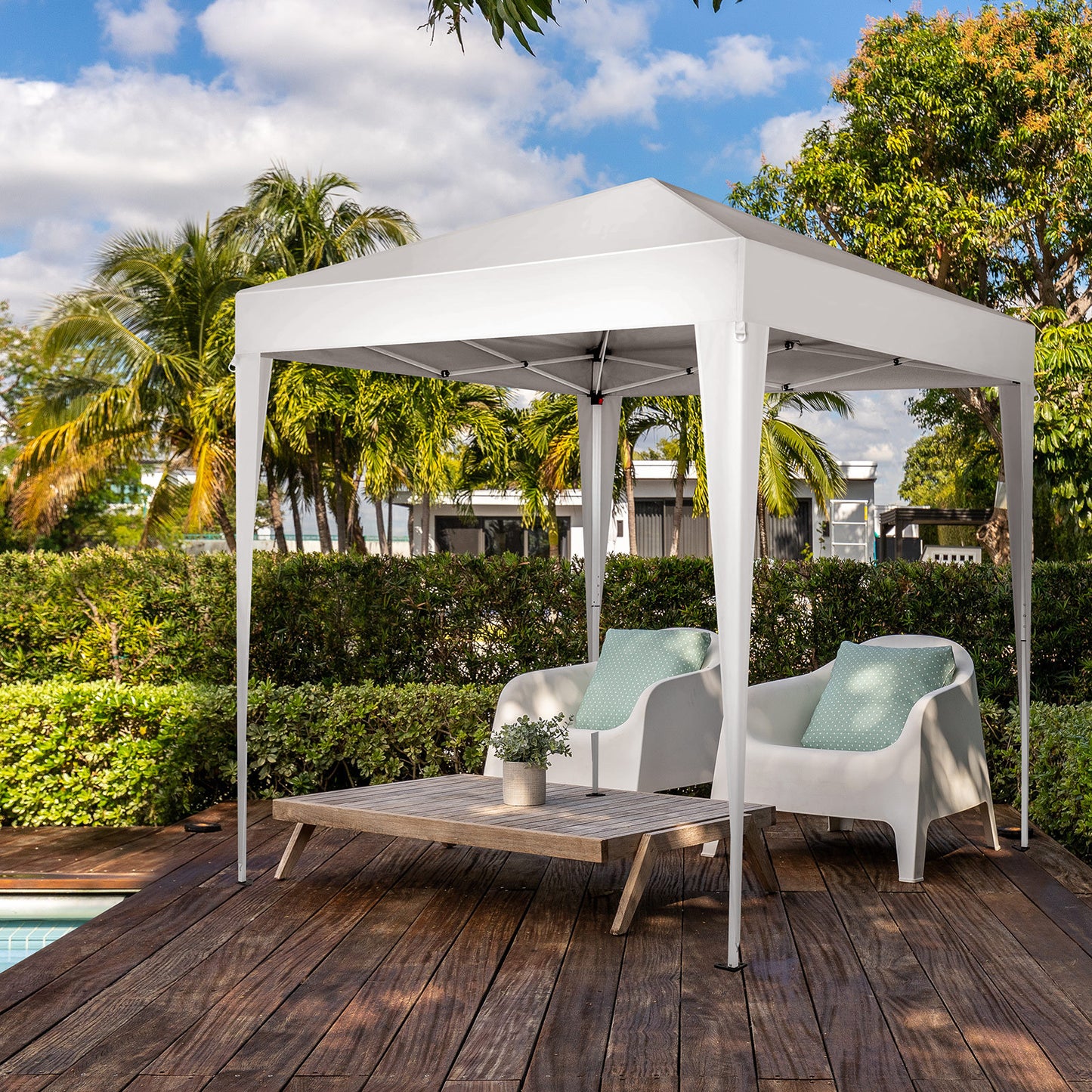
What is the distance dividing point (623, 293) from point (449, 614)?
397 cm

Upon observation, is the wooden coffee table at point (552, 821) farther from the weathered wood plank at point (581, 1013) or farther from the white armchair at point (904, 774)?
the white armchair at point (904, 774)

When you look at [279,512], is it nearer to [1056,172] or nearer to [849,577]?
[1056,172]

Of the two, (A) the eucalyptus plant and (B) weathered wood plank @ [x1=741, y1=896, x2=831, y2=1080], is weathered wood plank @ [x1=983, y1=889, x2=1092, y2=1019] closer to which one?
(B) weathered wood plank @ [x1=741, y1=896, x2=831, y2=1080]

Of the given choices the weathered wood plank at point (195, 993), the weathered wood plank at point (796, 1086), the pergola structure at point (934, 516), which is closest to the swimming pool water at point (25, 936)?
the weathered wood plank at point (195, 993)

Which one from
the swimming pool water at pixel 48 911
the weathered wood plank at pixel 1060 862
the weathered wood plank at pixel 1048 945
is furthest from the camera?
the swimming pool water at pixel 48 911

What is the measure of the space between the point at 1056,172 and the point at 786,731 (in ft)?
35.7

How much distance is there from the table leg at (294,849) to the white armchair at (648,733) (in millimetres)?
856

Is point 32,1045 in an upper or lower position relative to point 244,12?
lower

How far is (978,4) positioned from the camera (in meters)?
14.8

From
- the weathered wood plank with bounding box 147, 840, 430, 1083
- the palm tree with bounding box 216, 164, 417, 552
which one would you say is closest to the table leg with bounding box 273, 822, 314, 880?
the weathered wood plank with bounding box 147, 840, 430, 1083

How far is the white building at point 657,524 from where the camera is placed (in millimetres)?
20672

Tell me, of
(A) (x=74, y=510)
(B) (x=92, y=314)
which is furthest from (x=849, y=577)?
(A) (x=74, y=510)

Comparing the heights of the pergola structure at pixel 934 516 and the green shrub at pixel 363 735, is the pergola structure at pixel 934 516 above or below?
above

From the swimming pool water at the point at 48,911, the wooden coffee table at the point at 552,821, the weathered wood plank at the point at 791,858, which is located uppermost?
the wooden coffee table at the point at 552,821
